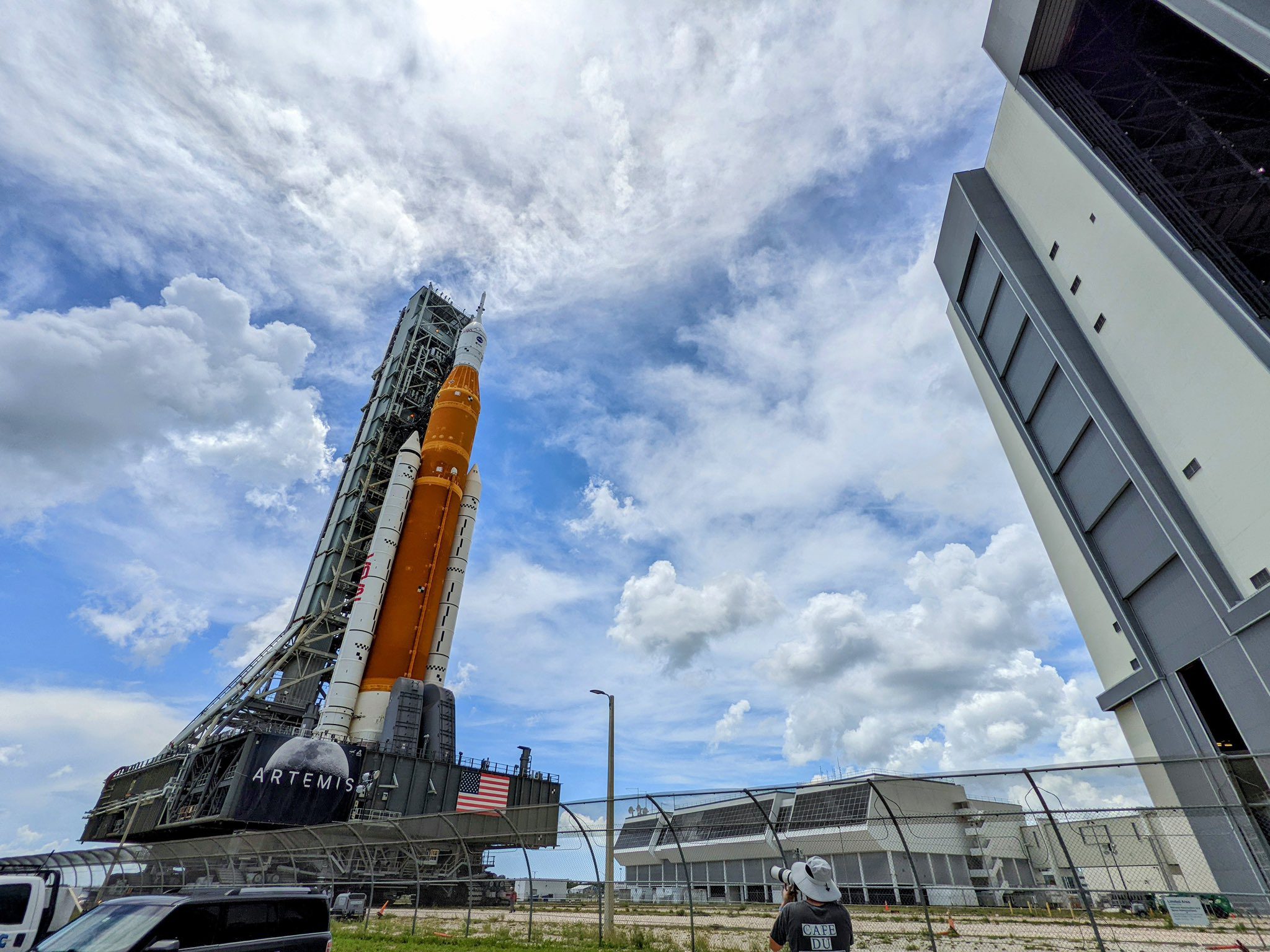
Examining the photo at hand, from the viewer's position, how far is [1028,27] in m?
23.6

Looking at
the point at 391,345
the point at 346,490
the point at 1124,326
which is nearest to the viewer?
the point at 1124,326

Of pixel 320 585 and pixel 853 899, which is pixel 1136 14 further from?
pixel 320 585

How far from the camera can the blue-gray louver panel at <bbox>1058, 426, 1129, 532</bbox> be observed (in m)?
23.6

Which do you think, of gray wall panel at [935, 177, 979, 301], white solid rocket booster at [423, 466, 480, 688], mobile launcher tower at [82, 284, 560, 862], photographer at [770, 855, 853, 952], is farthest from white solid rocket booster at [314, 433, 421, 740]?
photographer at [770, 855, 853, 952]

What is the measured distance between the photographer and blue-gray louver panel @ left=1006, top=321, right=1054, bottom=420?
87.2 ft

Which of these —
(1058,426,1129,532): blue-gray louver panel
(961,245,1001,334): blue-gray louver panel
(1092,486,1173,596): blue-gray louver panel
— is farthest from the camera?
(961,245,1001,334): blue-gray louver panel

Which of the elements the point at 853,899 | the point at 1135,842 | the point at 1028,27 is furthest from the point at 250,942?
the point at 1028,27

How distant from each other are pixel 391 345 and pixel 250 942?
60442 millimetres

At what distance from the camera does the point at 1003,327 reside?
2914 cm

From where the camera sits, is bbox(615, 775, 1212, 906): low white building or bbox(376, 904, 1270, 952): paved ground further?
bbox(376, 904, 1270, 952): paved ground

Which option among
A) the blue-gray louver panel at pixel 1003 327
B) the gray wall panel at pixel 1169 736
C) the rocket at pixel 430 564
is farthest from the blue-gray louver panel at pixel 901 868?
the rocket at pixel 430 564

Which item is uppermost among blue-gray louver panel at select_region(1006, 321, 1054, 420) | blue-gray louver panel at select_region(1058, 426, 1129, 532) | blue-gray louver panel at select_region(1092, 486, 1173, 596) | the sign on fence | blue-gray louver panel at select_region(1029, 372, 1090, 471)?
blue-gray louver panel at select_region(1006, 321, 1054, 420)

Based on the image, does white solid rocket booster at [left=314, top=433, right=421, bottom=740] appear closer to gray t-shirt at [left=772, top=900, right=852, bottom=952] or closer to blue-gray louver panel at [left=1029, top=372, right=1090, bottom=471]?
blue-gray louver panel at [left=1029, top=372, right=1090, bottom=471]

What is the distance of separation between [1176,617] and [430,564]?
131 ft
